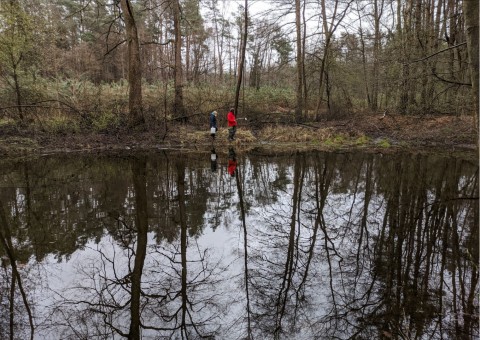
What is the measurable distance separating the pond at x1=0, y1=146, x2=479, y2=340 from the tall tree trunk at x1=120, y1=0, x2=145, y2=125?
838 cm

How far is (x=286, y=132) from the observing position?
18.7m

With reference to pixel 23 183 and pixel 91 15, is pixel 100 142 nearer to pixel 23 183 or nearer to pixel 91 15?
pixel 23 183

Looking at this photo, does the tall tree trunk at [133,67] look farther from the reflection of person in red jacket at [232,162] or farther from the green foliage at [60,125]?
the reflection of person in red jacket at [232,162]

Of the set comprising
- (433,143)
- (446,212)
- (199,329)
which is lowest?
(199,329)

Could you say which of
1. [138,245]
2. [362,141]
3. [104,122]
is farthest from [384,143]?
[104,122]

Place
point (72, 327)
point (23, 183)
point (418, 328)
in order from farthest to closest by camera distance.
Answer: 1. point (23, 183)
2. point (72, 327)
3. point (418, 328)

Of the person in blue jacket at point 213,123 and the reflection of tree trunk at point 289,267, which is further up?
the person in blue jacket at point 213,123

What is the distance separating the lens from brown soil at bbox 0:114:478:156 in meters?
15.8

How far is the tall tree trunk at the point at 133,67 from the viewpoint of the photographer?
15881mm

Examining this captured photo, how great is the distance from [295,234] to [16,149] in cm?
1468

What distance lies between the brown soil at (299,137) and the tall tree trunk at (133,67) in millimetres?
1147

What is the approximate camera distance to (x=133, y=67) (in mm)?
16594

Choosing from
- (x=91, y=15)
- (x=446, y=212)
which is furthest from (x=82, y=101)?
(x=446, y=212)

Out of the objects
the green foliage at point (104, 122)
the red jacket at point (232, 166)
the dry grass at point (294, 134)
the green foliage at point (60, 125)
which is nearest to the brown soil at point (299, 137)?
the dry grass at point (294, 134)
